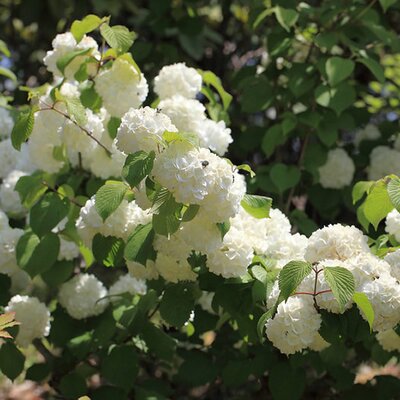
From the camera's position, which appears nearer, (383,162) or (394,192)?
(394,192)

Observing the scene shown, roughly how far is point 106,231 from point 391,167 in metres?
1.39

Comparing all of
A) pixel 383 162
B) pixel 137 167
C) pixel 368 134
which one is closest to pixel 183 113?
pixel 137 167

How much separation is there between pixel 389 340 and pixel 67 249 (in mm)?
1095

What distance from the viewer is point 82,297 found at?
2883mm

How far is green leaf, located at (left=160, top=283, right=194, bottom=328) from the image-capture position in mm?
2387

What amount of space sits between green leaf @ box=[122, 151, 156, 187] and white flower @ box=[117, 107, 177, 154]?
0.12 feet

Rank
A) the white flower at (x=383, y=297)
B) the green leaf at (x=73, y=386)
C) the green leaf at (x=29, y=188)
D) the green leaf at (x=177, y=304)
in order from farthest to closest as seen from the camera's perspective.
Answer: the green leaf at (x=73, y=386), the green leaf at (x=29, y=188), the green leaf at (x=177, y=304), the white flower at (x=383, y=297)

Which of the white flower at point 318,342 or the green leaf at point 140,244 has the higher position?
the green leaf at point 140,244

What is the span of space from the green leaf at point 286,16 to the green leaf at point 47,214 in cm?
110

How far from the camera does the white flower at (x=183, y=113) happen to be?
2.57 meters

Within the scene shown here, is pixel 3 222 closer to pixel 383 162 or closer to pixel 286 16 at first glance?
pixel 286 16

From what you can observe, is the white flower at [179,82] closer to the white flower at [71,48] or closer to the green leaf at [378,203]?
the white flower at [71,48]

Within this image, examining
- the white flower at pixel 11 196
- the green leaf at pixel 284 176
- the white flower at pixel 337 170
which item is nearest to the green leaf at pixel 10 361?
the white flower at pixel 11 196

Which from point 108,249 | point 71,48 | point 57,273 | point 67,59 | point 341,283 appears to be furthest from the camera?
point 57,273
